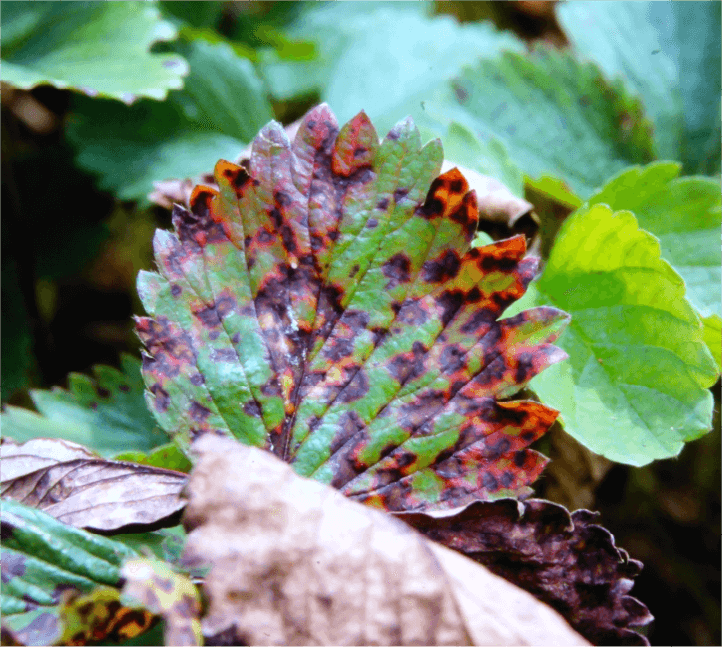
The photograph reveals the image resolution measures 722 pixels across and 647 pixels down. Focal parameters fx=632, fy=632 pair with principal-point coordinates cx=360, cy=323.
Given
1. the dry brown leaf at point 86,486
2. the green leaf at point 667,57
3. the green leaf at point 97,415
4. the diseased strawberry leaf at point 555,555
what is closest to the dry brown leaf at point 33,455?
the dry brown leaf at point 86,486

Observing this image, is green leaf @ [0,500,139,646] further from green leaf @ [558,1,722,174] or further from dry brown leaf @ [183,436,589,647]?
green leaf @ [558,1,722,174]

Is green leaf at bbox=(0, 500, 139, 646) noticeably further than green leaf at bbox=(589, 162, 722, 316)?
No

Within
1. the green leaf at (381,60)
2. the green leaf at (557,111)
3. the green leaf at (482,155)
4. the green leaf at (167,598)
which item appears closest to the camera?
the green leaf at (167,598)

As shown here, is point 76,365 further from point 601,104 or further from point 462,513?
point 601,104

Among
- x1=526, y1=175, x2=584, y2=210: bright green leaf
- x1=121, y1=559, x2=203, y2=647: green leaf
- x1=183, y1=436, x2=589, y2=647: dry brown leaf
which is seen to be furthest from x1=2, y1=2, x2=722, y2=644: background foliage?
x1=121, y1=559, x2=203, y2=647: green leaf

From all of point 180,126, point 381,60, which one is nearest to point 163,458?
point 180,126

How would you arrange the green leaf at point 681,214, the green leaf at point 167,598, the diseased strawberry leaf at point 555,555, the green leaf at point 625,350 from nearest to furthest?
1. the green leaf at point 167,598
2. the diseased strawberry leaf at point 555,555
3. the green leaf at point 625,350
4. the green leaf at point 681,214

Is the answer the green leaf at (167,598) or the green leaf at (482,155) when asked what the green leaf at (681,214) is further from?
the green leaf at (167,598)
